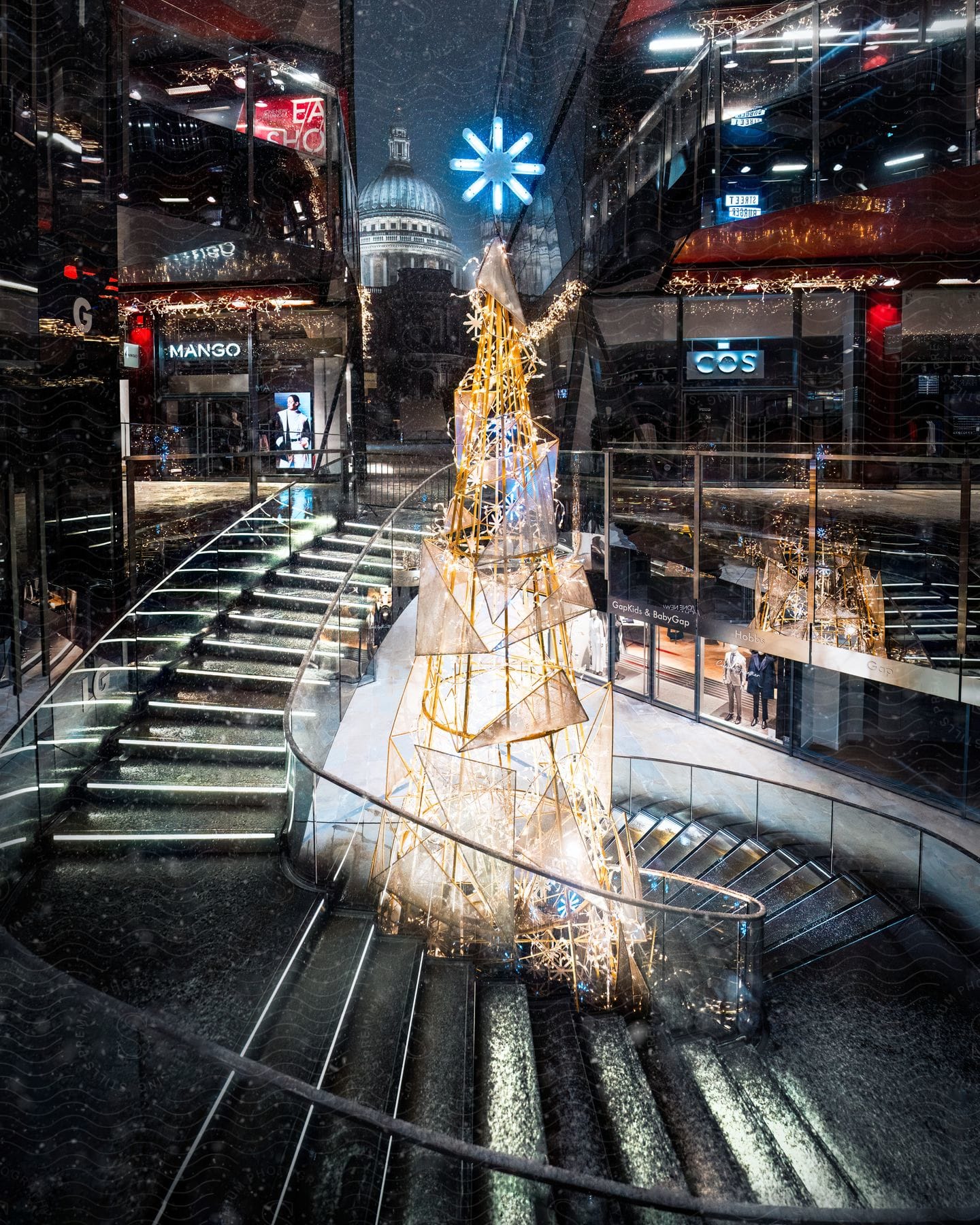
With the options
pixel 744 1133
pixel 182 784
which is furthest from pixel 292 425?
pixel 744 1133

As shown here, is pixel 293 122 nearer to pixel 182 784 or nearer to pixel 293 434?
pixel 293 434

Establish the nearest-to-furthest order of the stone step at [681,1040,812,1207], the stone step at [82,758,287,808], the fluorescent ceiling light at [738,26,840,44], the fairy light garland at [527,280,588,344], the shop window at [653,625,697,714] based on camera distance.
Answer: the stone step at [681,1040,812,1207] → the stone step at [82,758,287,808] → the fluorescent ceiling light at [738,26,840,44] → the shop window at [653,625,697,714] → the fairy light garland at [527,280,588,344]

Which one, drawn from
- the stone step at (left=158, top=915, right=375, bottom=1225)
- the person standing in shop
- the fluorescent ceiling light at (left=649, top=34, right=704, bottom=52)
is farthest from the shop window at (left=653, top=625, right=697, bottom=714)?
the stone step at (left=158, top=915, right=375, bottom=1225)

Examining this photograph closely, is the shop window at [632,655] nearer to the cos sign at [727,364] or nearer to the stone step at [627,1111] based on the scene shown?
the cos sign at [727,364]

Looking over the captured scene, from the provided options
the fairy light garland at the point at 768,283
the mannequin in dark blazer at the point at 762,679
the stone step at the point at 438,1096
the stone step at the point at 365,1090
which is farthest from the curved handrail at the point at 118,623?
the fairy light garland at the point at 768,283

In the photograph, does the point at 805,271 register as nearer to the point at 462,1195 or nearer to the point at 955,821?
the point at 955,821

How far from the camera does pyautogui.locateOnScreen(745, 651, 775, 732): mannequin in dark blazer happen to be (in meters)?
7.69

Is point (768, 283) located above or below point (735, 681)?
above

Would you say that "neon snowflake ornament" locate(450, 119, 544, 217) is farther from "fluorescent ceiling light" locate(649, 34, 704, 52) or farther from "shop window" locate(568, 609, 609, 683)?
"shop window" locate(568, 609, 609, 683)

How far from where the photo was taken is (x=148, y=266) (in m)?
7.48

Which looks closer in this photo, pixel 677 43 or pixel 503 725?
pixel 503 725

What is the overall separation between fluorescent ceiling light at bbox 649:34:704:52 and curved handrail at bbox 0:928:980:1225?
30.8 feet

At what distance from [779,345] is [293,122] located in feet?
18.9

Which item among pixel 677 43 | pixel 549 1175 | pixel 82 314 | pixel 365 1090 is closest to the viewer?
pixel 549 1175
